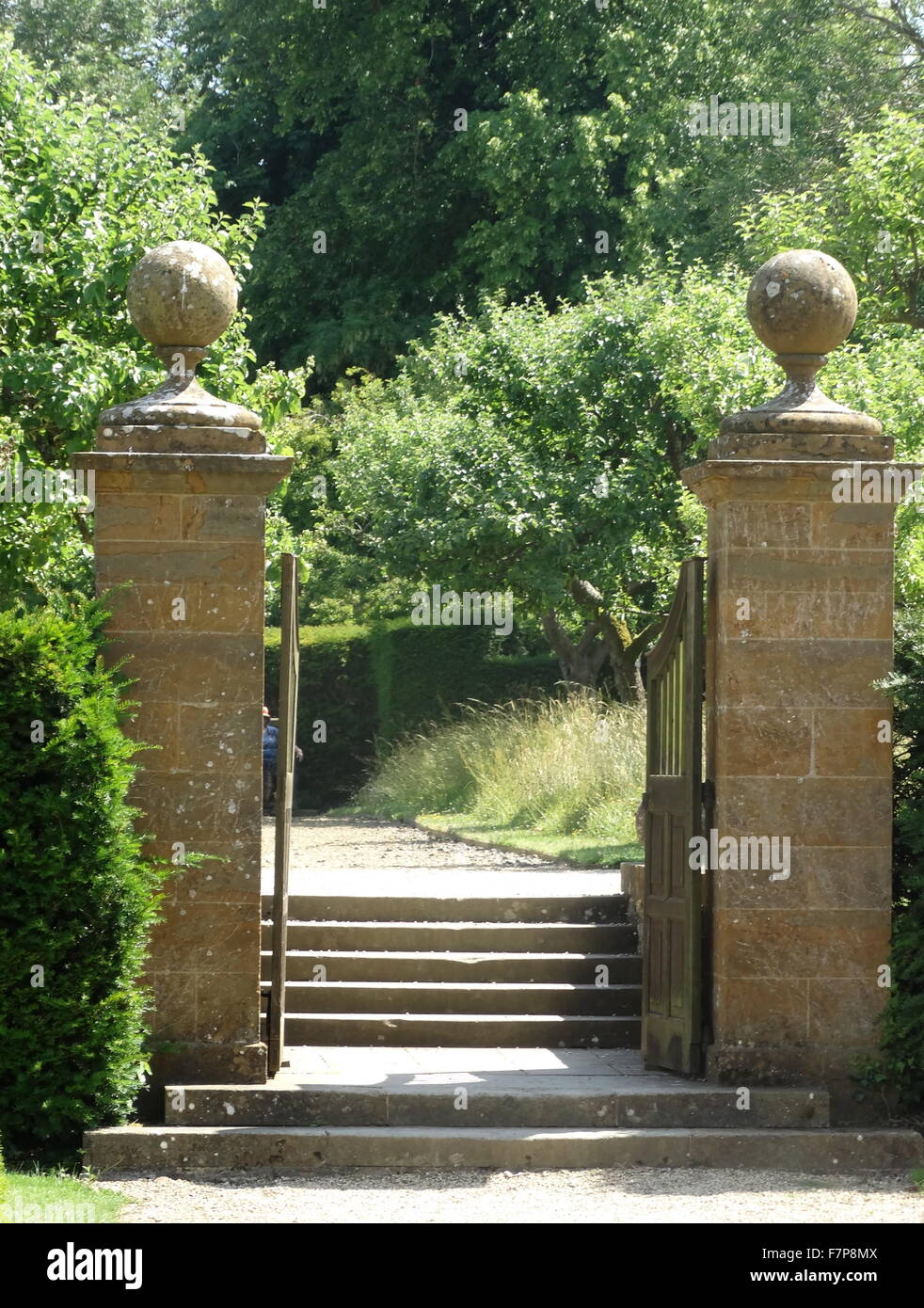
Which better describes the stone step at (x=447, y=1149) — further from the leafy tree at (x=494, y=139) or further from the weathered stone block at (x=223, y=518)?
the leafy tree at (x=494, y=139)

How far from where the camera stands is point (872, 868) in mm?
6762

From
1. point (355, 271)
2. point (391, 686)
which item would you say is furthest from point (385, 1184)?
point (355, 271)

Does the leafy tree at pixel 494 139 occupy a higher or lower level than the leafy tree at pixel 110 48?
lower

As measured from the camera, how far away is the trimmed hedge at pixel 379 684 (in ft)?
73.4

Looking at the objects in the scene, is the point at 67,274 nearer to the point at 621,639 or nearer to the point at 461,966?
the point at 461,966

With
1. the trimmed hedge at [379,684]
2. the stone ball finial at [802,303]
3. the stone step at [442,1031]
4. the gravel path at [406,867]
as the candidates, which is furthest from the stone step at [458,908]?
the trimmed hedge at [379,684]

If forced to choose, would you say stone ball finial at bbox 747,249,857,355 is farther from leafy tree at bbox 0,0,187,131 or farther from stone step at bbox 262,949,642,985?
leafy tree at bbox 0,0,187,131

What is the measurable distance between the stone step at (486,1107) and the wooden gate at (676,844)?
1.15 feet

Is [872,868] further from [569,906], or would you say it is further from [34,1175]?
[34,1175]

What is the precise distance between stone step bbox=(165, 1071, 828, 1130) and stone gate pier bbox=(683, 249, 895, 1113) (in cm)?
19

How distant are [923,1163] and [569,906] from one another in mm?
2649

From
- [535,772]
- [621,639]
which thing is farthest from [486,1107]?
[621,639]

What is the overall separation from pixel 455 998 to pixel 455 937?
0.49 meters

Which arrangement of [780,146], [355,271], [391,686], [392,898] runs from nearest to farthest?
[392,898]
[391,686]
[780,146]
[355,271]
